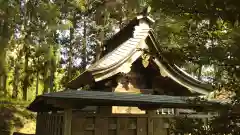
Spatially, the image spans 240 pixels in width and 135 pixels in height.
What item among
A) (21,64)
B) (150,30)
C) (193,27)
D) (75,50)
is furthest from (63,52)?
(193,27)

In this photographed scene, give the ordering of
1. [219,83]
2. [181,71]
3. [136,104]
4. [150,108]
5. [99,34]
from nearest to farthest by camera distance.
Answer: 1. [219,83]
2. [136,104]
3. [150,108]
4. [181,71]
5. [99,34]

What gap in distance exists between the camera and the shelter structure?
6199mm

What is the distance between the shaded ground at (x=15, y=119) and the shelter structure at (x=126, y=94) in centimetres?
591

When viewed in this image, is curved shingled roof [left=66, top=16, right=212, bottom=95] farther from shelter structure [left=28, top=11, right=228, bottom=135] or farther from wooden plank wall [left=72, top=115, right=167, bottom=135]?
wooden plank wall [left=72, top=115, right=167, bottom=135]

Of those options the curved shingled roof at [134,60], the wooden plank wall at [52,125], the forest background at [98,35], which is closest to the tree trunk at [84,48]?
the forest background at [98,35]

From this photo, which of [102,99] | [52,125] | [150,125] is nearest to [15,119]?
[52,125]

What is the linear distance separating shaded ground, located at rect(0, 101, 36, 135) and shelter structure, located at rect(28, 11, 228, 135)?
19.4ft

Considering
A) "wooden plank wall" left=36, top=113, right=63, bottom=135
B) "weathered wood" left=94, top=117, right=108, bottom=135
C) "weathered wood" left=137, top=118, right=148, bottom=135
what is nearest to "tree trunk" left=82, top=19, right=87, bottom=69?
"wooden plank wall" left=36, top=113, right=63, bottom=135

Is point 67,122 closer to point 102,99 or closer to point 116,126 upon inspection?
point 102,99

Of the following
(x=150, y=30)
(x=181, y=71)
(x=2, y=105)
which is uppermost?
(x=150, y=30)

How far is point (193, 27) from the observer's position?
3.43 m

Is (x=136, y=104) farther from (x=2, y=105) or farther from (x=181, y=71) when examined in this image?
(x=2, y=105)

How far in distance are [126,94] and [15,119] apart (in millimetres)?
9811

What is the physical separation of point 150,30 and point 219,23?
14.2 ft
